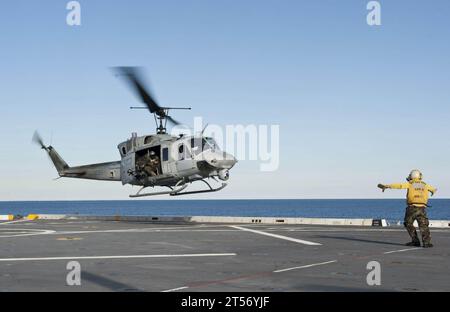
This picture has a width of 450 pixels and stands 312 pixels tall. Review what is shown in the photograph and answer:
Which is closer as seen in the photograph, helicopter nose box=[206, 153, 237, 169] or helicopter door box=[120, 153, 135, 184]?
helicopter nose box=[206, 153, 237, 169]

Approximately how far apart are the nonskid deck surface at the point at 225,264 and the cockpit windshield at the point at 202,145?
29.0 ft

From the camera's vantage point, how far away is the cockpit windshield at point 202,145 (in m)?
31.0

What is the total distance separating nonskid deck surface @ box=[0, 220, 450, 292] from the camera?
1120 centimetres

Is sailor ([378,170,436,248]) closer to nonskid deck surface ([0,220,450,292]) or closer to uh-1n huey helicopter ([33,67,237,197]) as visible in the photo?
nonskid deck surface ([0,220,450,292])

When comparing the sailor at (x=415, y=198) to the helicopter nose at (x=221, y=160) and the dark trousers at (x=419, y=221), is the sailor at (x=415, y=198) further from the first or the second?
the helicopter nose at (x=221, y=160)

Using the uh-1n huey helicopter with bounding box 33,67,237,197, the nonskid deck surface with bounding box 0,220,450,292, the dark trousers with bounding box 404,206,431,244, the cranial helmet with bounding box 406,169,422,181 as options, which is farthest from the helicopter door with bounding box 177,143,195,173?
the dark trousers with bounding box 404,206,431,244

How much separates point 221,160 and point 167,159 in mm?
3347

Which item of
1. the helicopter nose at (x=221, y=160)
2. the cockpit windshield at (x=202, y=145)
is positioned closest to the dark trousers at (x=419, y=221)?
the helicopter nose at (x=221, y=160)

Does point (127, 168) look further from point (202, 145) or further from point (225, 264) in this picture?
point (225, 264)

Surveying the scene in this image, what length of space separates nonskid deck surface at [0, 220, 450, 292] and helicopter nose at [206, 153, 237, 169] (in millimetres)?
8199
